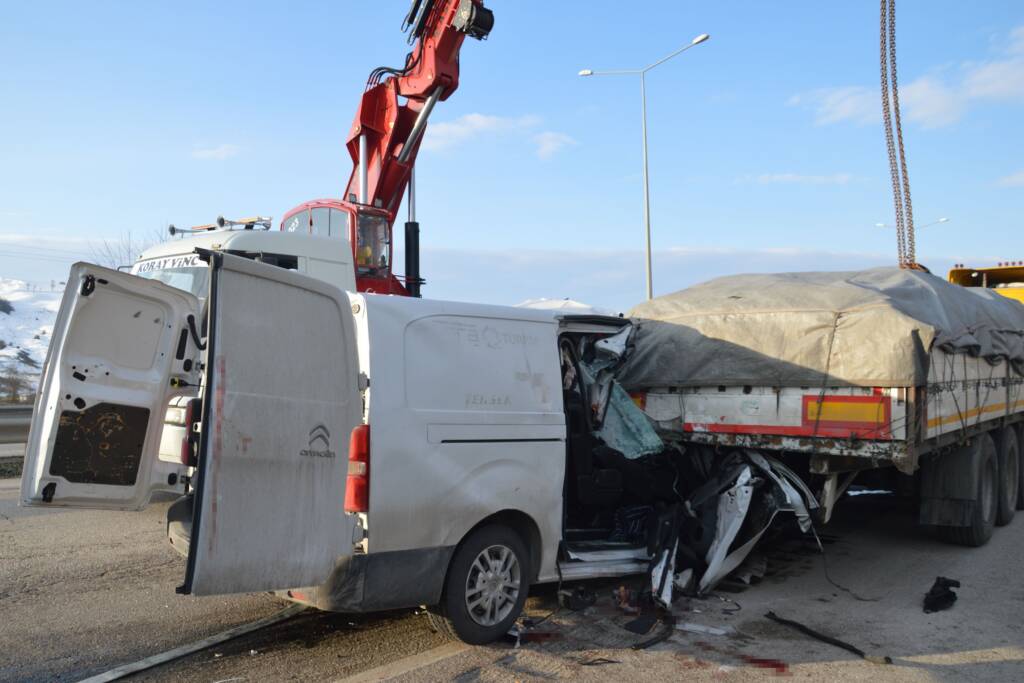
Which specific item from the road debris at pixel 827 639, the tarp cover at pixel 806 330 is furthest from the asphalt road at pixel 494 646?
the tarp cover at pixel 806 330

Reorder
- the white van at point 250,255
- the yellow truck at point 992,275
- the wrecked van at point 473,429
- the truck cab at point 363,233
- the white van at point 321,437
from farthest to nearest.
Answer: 1. the yellow truck at point 992,275
2. the truck cab at point 363,233
3. the white van at point 250,255
4. the wrecked van at point 473,429
5. the white van at point 321,437

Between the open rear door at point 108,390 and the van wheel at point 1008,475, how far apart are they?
8.42m

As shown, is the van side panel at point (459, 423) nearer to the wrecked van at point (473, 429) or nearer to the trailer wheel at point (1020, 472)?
the wrecked van at point (473, 429)

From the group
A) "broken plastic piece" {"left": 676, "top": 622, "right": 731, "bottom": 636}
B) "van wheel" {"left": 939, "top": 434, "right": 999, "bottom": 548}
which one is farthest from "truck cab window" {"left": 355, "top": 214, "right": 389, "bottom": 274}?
"van wheel" {"left": 939, "top": 434, "right": 999, "bottom": 548}

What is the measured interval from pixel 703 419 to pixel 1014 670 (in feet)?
9.65

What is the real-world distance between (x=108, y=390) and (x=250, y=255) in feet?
16.2

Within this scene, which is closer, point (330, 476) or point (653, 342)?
point (330, 476)

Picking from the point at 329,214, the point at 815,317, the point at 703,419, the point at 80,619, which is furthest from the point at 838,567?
the point at 329,214

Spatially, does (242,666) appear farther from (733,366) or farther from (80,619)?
(733,366)

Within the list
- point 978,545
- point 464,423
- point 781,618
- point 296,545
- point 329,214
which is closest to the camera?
point 296,545

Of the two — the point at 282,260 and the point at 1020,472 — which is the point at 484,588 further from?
the point at 1020,472

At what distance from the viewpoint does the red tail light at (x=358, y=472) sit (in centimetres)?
451

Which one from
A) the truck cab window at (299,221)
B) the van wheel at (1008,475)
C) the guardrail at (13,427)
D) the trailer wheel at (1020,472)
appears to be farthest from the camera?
the guardrail at (13,427)

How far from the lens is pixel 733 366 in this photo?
23.6 ft
